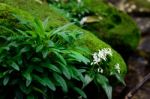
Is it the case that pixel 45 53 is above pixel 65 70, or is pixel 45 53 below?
above

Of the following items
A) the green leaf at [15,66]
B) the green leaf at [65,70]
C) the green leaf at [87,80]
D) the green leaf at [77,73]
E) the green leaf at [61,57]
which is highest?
the green leaf at [61,57]

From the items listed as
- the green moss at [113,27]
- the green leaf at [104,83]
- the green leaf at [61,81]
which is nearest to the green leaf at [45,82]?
the green leaf at [61,81]

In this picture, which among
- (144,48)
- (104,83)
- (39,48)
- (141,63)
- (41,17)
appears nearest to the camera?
(39,48)

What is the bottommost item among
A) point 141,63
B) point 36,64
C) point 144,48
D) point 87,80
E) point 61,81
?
point 141,63

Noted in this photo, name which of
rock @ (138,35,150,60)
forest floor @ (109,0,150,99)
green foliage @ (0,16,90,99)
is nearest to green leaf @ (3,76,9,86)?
green foliage @ (0,16,90,99)

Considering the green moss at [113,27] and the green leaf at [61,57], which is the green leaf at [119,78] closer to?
the green leaf at [61,57]

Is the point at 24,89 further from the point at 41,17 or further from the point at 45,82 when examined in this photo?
the point at 41,17

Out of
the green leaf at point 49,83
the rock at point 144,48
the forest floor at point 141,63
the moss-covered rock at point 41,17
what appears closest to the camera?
the green leaf at point 49,83

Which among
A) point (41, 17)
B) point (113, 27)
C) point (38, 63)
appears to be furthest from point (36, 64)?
point (113, 27)
